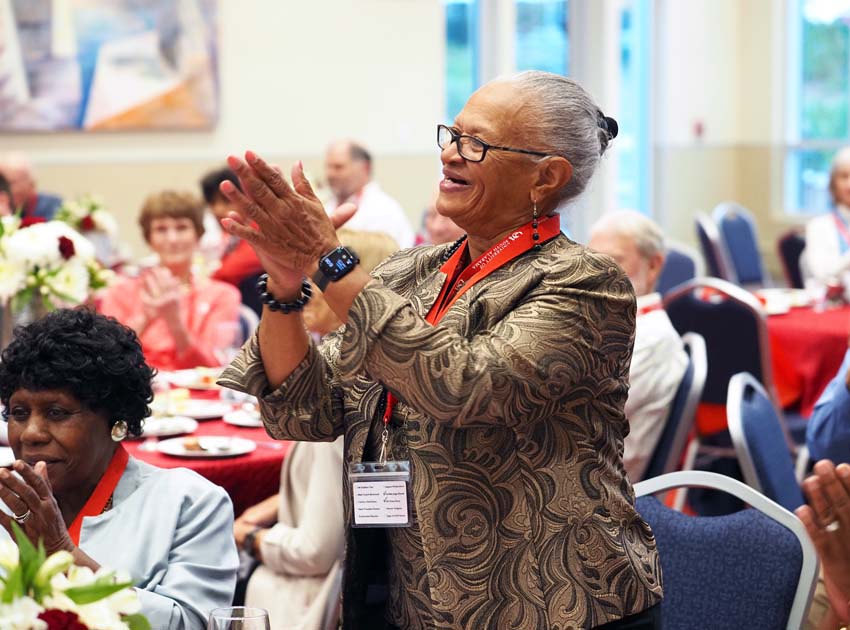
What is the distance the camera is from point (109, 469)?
2.10m

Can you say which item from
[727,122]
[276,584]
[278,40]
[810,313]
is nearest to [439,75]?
[278,40]

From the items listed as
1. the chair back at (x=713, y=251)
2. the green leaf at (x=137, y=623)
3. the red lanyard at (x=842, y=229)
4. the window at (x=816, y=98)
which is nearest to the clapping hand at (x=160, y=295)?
the green leaf at (x=137, y=623)

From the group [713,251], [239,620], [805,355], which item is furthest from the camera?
[713,251]

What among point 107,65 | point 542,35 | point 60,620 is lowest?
point 60,620

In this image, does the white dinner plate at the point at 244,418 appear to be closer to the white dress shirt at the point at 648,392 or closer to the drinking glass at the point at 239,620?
the white dress shirt at the point at 648,392

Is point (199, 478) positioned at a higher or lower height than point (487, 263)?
lower

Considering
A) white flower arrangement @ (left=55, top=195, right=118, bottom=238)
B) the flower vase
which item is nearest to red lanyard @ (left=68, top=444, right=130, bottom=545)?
the flower vase

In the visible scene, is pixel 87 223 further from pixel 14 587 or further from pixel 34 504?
pixel 14 587

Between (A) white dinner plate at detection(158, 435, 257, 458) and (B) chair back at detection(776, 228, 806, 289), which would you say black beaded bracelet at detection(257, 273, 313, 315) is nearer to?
(A) white dinner plate at detection(158, 435, 257, 458)

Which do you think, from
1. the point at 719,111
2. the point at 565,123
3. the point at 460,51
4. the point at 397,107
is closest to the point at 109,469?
the point at 565,123

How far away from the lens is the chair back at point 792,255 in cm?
781

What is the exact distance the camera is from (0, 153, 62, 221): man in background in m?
7.16

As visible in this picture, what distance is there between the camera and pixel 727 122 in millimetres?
11633

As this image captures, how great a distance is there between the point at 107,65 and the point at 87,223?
2.56m
